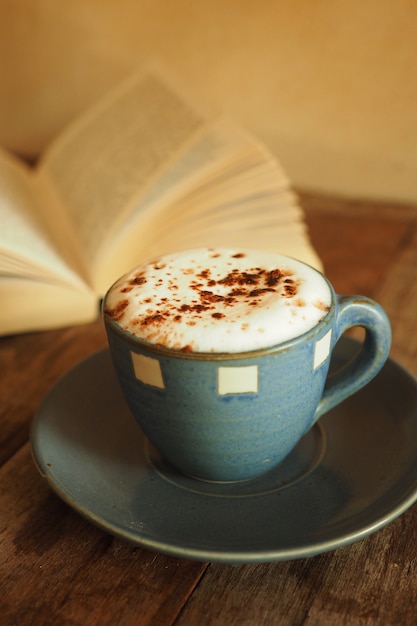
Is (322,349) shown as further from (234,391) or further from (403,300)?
(403,300)

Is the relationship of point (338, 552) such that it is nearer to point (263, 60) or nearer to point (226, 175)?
point (226, 175)

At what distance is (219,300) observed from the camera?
50cm

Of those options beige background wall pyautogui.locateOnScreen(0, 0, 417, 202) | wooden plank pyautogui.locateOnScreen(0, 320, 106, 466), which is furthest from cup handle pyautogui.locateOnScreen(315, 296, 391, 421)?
beige background wall pyautogui.locateOnScreen(0, 0, 417, 202)

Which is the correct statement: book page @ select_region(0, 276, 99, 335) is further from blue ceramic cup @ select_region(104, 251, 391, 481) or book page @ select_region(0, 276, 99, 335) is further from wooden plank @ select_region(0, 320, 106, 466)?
blue ceramic cup @ select_region(104, 251, 391, 481)

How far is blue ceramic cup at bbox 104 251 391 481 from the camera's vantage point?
458 millimetres

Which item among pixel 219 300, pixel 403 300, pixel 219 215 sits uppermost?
pixel 219 300

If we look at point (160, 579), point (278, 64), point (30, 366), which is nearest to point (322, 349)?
point (160, 579)

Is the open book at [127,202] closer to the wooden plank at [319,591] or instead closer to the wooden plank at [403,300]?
the wooden plank at [403,300]

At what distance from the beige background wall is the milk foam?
0.79m

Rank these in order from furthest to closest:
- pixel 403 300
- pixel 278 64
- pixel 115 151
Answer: pixel 278 64 < pixel 115 151 < pixel 403 300

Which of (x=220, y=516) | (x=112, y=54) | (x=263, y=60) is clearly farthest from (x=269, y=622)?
(x=112, y=54)

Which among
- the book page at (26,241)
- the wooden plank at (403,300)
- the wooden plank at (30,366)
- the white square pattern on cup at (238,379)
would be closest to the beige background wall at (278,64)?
the wooden plank at (403,300)

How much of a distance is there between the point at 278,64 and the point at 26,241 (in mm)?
701

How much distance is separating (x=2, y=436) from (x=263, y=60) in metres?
0.94
